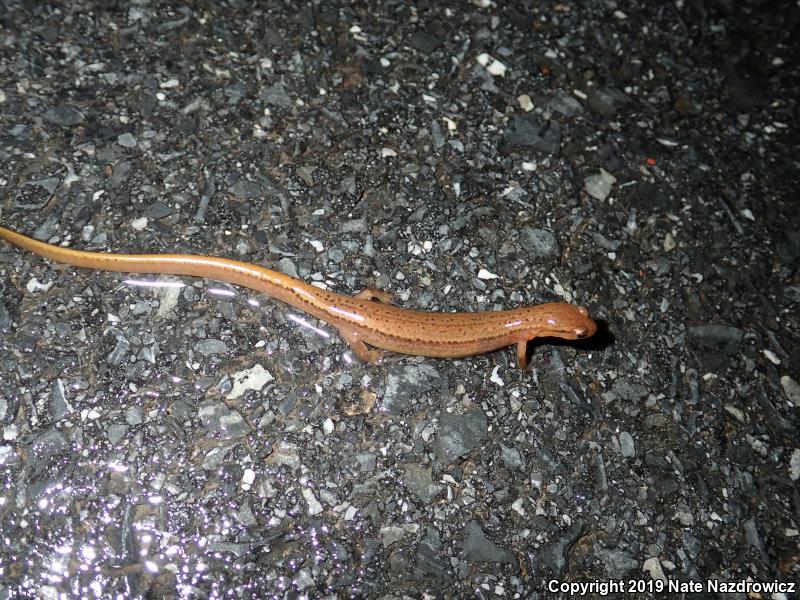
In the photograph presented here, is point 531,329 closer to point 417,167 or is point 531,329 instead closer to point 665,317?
point 665,317

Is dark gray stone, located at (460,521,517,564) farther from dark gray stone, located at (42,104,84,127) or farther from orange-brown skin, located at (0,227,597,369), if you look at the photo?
dark gray stone, located at (42,104,84,127)

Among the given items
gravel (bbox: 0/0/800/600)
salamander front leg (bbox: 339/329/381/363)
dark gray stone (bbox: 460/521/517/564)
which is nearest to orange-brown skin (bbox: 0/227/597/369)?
salamander front leg (bbox: 339/329/381/363)

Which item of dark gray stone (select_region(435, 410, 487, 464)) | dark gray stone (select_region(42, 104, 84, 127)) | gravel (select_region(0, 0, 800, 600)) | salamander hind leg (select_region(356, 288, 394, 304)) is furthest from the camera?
dark gray stone (select_region(42, 104, 84, 127))

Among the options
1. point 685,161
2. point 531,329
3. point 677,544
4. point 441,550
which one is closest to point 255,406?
point 441,550

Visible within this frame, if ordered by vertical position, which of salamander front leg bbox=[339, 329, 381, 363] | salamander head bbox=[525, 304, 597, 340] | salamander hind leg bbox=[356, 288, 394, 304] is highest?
salamander head bbox=[525, 304, 597, 340]

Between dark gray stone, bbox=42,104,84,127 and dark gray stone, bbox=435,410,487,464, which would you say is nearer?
dark gray stone, bbox=435,410,487,464

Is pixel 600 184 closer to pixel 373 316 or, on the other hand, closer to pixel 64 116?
pixel 373 316

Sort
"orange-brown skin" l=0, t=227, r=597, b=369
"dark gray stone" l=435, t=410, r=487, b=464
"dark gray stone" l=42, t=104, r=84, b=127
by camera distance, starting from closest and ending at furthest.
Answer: "dark gray stone" l=435, t=410, r=487, b=464 → "orange-brown skin" l=0, t=227, r=597, b=369 → "dark gray stone" l=42, t=104, r=84, b=127

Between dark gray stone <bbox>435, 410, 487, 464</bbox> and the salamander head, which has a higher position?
the salamander head

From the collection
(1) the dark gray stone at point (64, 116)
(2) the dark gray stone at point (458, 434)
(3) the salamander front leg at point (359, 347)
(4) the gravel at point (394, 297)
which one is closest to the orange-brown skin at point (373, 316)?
(3) the salamander front leg at point (359, 347)
